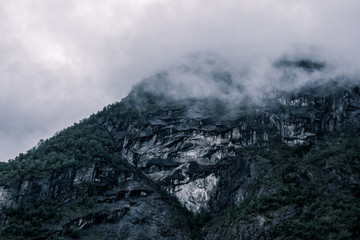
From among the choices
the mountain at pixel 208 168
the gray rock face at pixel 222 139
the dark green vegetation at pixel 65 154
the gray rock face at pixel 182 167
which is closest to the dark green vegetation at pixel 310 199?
the mountain at pixel 208 168

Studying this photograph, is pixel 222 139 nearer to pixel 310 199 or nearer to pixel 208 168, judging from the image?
pixel 208 168

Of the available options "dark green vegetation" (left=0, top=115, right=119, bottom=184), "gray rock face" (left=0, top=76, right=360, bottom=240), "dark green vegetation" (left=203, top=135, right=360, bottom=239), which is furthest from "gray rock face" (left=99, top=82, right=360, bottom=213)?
"dark green vegetation" (left=0, top=115, right=119, bottom=184)

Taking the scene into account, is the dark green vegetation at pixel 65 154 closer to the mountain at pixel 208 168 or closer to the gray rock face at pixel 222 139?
the mountain at pixel 208 168

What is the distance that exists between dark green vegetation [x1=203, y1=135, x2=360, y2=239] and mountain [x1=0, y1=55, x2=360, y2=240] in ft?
0.72

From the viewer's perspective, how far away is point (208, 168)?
354 ft

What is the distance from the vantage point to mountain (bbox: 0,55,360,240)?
81.1 metres

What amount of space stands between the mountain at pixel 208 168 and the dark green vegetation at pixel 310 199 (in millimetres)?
218

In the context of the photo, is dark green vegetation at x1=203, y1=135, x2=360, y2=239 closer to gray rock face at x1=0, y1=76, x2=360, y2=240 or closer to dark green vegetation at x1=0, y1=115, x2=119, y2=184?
gray rock face at x1=0, y1=76, x2=360, y2=240

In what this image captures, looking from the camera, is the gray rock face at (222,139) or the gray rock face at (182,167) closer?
the gray rock face at (182,167)

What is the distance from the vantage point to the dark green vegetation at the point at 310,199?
71188 millimetres

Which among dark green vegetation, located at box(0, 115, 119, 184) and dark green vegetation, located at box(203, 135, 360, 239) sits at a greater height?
dark green vegetation, located at box(0, 115, 119, 184)

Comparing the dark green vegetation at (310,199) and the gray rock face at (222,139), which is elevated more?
the gray rock face at (222,139)

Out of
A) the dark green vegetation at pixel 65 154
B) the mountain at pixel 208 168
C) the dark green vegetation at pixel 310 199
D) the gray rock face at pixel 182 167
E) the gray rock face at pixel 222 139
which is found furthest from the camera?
the gray rock face at pixel 222 139

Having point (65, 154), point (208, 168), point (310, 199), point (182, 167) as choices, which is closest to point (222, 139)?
point (208, 168)
